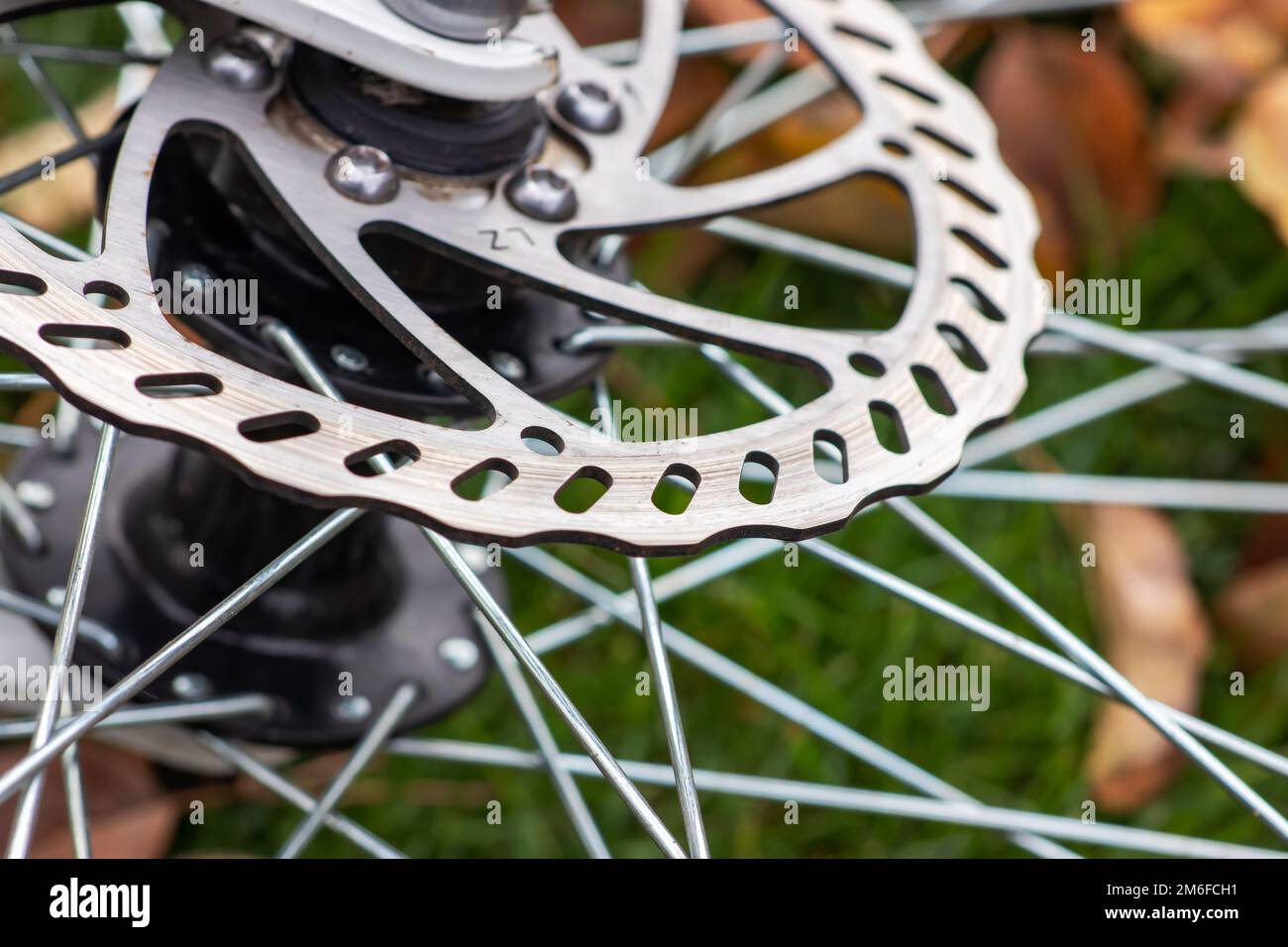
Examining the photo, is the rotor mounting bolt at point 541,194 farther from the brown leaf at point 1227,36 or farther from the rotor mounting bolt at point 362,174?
the brown leaf at point 1227,36

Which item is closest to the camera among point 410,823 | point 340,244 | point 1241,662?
point 340,244

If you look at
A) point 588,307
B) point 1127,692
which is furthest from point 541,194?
point 1127,692

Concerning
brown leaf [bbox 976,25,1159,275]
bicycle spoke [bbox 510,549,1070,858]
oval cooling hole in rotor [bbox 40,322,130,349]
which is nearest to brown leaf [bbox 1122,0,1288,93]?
brown leaf [bbox 976,25,1159,275]

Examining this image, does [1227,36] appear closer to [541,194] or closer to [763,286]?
[763,286]

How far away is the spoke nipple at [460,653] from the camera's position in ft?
2.10

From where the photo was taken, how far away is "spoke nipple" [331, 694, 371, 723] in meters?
0.61

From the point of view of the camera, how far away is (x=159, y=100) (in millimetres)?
469

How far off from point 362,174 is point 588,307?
0.24ft

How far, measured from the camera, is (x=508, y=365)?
0.50m

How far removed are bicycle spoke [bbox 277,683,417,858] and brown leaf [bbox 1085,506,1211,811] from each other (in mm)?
343

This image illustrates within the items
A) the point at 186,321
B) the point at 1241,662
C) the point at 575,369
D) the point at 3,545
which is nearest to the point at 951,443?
the point at 575,369

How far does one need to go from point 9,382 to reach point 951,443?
263mm
